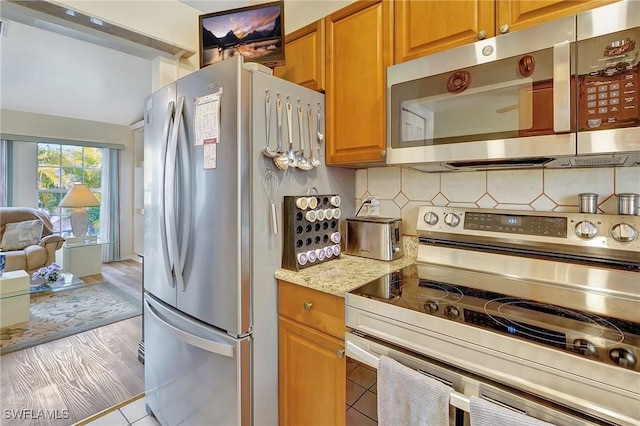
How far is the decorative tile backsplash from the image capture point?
1.13 m

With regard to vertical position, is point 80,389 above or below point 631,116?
below

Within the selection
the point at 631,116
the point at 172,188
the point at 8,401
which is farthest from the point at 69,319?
the point at 631,116

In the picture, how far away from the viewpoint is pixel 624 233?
1.03 m

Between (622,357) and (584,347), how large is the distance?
0.20 ft

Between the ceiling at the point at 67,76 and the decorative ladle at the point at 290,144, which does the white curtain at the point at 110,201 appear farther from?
the decorative ladle at the point at 290,144

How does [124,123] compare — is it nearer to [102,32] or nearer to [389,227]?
[102,32]

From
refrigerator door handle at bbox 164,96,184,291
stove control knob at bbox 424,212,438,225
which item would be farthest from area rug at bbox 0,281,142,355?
stove control knob at bbox 424,212,438,225

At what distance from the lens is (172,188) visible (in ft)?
→ 4.55

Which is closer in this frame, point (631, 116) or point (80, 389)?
point (631, 116)

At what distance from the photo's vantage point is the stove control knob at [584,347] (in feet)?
2.21

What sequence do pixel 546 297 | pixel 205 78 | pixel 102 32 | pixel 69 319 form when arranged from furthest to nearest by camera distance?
pixel 69 319
pixel 102 32
pixel 205 78
pixel 546 297

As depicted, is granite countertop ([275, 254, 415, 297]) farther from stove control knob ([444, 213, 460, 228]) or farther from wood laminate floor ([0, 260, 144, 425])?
wood laminate floor ([0, 260, 144, 425])

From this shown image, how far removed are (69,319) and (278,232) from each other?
2895 millimetres

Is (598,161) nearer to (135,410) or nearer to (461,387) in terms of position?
(461,387)
